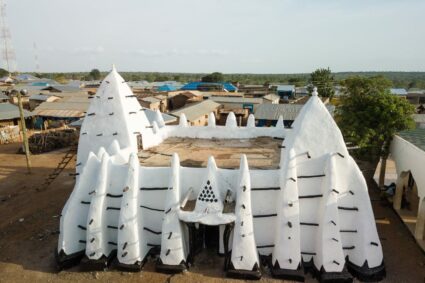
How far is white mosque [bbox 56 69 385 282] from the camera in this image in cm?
1282

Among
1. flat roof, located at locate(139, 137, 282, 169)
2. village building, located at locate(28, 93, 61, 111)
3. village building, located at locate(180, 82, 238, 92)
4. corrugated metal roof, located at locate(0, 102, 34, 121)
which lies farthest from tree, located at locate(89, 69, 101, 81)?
flat roof, located at locate(139, 137, 282, 169)

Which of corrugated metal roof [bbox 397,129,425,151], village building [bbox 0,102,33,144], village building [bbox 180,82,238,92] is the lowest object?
village building [bbox 0,102,33,144]

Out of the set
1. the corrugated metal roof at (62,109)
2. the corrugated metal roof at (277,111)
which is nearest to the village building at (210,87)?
the corrugated metal roof at (62,109)

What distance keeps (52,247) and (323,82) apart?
48724 millimetres

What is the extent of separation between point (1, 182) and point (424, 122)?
39.3 m

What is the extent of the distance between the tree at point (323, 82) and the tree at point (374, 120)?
32904 millimetres

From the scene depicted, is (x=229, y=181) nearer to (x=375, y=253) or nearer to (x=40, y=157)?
(x=375, y=253)

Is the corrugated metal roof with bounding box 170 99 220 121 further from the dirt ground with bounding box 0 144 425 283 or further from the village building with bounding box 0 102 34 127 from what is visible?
the village building with bounding box 0 102 34 127

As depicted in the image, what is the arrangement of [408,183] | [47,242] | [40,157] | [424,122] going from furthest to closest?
1. [424,122]
2. [40,157]
3. [408,183]
4. [47,242]

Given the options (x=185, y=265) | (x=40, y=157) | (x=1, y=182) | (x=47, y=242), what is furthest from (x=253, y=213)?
(x=40, y=157)

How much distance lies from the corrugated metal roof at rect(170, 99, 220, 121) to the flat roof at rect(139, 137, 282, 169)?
50.5 feet

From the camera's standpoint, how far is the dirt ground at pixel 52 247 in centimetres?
1321

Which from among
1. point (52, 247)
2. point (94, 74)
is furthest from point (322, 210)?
point (94, 74)

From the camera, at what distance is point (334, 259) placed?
12.7 meters
